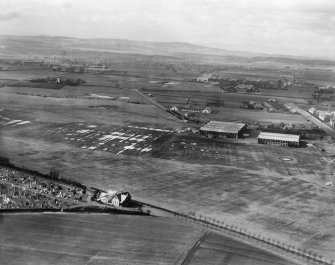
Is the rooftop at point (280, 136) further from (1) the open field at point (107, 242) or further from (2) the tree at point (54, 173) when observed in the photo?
(1) the open field at point (107, 242)

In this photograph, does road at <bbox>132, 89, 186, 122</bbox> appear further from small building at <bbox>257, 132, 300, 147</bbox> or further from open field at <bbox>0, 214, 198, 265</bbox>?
open field at <bbox>0, 214, 198, 265</bbox>

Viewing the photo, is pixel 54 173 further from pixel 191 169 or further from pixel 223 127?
pixel 223 127

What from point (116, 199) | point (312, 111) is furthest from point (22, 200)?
point (312, 111)

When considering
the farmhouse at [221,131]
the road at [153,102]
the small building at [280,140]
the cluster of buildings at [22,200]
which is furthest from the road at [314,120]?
the cluster of buildings at [22,200]

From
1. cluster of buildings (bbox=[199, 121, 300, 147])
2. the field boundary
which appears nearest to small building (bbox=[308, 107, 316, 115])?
cluster of buildings (bbox=[199, 121, 300, 147])

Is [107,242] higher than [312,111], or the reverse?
[312,111]

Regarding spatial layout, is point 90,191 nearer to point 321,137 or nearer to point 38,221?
point 38,221
